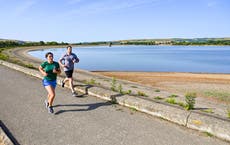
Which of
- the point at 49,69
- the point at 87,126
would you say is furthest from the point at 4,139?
the point at 49,69

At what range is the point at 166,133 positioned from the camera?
4660 millimetres

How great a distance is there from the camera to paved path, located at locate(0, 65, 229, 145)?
4.34m

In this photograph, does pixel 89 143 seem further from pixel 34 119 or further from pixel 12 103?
pixel 12 103

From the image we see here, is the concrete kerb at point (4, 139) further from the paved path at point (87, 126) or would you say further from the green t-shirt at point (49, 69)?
the green t-shirt at point (49, 69)

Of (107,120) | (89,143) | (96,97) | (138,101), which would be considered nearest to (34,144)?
(89,143)

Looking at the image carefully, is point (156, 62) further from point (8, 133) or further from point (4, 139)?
point (4, 139)

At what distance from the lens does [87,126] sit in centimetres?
509

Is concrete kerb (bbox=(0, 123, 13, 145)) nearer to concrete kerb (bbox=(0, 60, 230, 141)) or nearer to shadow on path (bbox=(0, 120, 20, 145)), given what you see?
shadow on path (bbox=(0, 120, 20, 145))

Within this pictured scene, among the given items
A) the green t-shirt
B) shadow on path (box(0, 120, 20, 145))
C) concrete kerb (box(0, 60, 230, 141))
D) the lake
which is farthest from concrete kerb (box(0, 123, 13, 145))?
the lake

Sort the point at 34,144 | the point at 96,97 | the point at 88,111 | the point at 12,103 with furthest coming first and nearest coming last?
1. the point at 96,97
2. the point at 12,103
3. the point at 88,111
4. the point at 34,144

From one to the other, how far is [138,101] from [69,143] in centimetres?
263

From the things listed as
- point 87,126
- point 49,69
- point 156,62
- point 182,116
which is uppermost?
point 49,69

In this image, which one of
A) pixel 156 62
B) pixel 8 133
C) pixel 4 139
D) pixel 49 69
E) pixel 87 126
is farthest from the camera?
pixel 156 62

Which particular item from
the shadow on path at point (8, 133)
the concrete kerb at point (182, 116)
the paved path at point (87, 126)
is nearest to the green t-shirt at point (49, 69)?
the paved path at point (87, 126)
